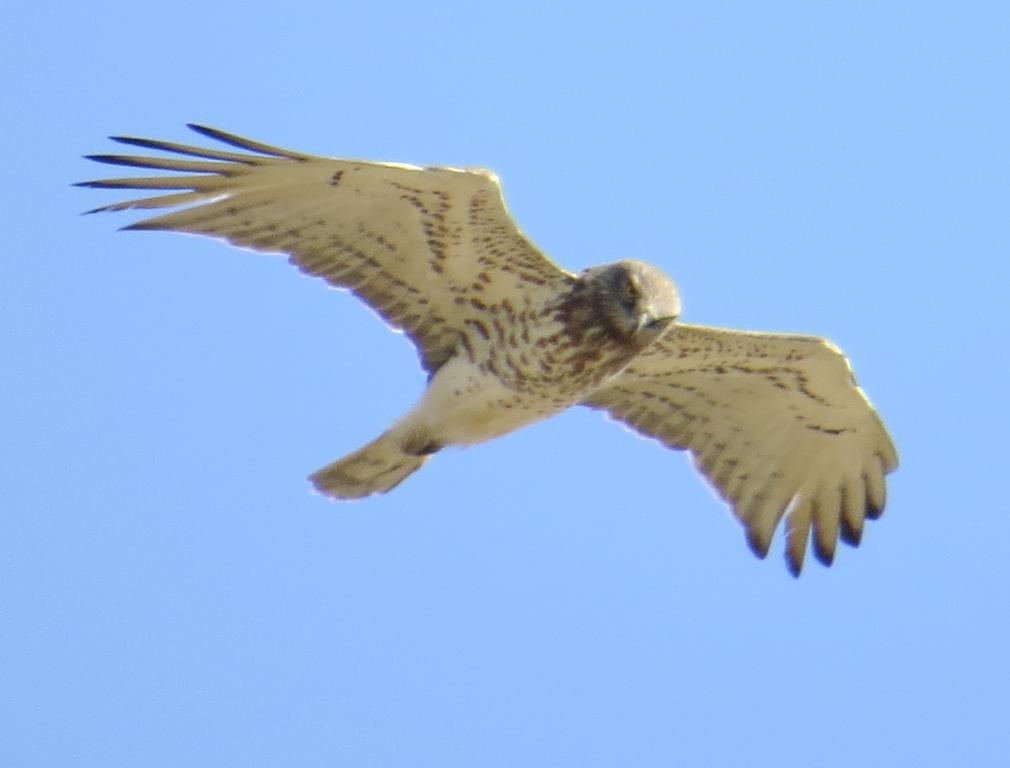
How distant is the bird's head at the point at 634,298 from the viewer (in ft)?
32.9

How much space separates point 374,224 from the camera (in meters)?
10.2

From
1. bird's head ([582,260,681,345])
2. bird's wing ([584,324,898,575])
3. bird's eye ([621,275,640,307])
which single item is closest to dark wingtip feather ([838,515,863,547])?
bird's wing ([584,324,898,575])

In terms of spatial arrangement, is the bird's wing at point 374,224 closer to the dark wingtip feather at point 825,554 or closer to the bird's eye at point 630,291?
the bird's eye at point 630,291

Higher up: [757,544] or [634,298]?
[634,298]

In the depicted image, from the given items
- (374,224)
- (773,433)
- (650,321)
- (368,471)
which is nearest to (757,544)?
(773,433)

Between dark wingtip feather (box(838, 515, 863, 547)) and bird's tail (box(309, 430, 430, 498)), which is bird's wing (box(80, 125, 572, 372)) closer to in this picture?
bird's tail (box(309, 430, 430, 498))

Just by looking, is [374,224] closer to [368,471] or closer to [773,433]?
[368,471]

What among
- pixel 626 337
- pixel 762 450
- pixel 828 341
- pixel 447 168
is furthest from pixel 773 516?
pixel 447 168

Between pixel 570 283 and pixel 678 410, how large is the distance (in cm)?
161

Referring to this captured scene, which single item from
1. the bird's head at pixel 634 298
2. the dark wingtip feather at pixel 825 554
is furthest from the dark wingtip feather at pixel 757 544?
the bird's head at pixel 634 298

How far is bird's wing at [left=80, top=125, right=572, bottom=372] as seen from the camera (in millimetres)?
9719

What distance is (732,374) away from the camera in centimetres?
1130

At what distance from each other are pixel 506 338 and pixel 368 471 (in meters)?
1.00

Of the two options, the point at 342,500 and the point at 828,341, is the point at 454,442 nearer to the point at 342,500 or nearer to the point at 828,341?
the point at 342,500
